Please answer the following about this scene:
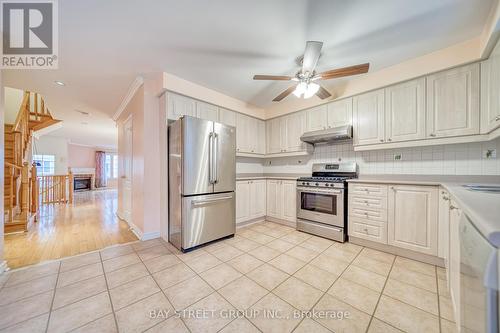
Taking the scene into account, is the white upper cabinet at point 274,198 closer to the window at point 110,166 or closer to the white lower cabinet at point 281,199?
the white lower cabinet at point 281,199

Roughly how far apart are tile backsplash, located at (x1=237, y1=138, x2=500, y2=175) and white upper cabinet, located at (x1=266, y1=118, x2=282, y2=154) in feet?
2.28

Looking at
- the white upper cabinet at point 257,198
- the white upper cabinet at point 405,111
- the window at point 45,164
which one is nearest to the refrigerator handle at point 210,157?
the white upper cabinet at point 257,198

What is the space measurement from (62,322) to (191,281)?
3.07 feet

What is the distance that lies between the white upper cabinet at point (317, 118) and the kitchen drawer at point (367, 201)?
134 centimetres

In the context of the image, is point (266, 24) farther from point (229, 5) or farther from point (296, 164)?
point (296, 164)

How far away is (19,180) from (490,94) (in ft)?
26.1

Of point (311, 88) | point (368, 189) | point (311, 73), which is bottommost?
point (368, 189)

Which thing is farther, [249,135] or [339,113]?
[249,135]

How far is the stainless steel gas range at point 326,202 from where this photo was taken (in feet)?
8.98

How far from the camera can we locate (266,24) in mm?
1807

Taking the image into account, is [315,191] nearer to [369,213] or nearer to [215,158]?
[369,213]

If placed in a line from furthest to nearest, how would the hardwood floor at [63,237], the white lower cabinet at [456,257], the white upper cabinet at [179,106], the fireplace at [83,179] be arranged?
1. the fireplace at [83,179]
2. the white upper cabinet at [179,106]
3. the hardwood floor at [63,237]
4. the white lower cabinet at [456,257]

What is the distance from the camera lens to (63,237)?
9.80 ft

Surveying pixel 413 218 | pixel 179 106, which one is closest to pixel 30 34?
pixel 179 106
